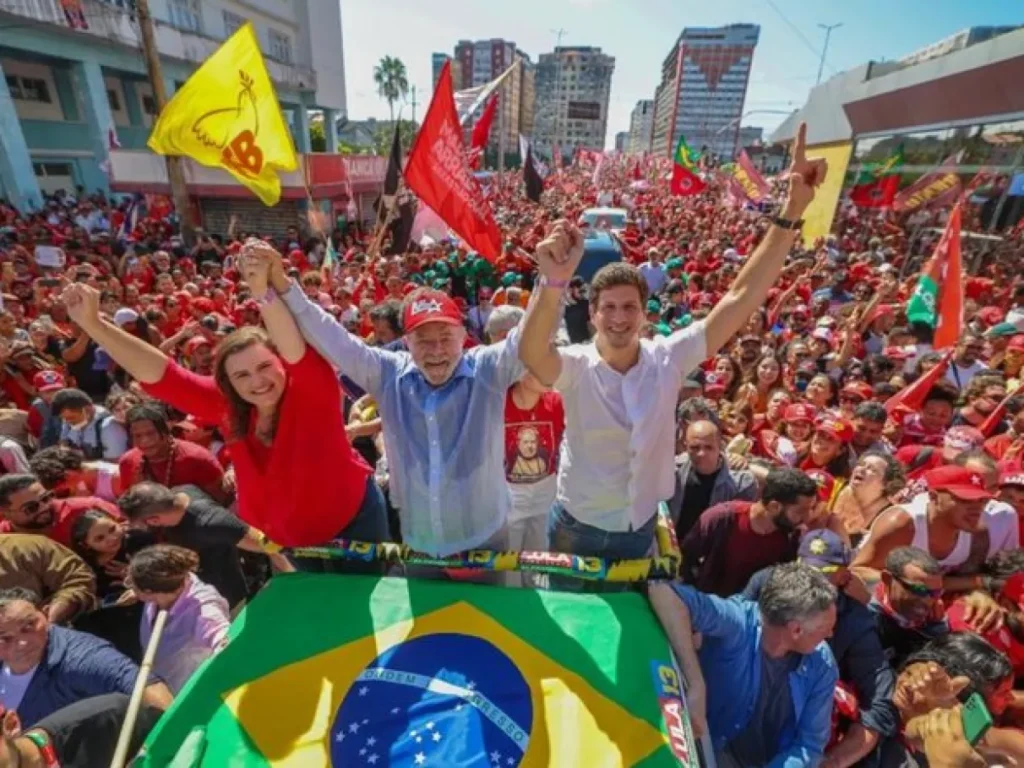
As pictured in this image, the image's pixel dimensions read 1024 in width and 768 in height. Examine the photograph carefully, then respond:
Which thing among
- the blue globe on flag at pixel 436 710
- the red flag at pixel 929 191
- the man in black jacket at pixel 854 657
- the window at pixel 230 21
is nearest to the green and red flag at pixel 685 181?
the red flag at pixel 929 191

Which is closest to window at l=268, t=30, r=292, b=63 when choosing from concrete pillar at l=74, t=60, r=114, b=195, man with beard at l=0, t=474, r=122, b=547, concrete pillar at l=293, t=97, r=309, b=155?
concrete pillar at l=293, t=97, r=309, b=155

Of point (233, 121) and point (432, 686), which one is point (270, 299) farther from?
point (233, 121)

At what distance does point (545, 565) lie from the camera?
1832 millimetres

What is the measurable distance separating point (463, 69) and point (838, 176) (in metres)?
123

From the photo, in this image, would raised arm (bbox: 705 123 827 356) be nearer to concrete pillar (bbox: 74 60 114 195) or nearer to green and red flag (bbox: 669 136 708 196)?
green and red flag (bbox: 669 136 708 196)

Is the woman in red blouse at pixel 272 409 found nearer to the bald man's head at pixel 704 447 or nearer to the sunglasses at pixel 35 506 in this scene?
the sunglasses at pixel 35 506

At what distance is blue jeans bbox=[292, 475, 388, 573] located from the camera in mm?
2133

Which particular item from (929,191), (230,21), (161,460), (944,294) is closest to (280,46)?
(230,21)

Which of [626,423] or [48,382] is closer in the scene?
[626,423]

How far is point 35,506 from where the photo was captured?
9.91 ft

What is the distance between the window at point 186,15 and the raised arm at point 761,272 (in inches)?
1163

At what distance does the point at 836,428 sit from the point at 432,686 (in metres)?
3.30

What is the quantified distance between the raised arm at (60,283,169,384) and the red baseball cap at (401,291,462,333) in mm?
904

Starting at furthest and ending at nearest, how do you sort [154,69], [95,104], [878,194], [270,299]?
[95,104]
[878,194]
[154,69]
[270,299]
